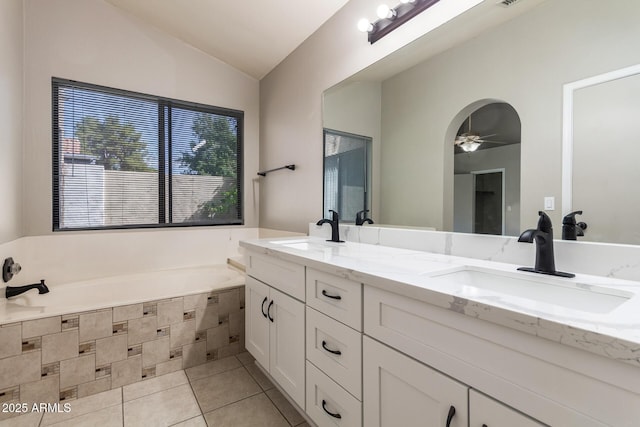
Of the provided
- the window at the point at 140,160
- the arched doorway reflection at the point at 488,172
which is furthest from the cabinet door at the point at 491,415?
the window at the point at 140,160

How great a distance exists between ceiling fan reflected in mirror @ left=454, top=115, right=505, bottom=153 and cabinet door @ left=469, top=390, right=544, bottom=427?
39.6 inches

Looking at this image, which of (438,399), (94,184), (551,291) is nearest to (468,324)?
(438,399)

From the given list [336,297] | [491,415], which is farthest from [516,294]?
[336,297]

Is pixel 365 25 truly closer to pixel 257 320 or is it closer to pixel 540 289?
pixel 540 289

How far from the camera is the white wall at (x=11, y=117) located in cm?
181

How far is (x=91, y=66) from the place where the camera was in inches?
95.7

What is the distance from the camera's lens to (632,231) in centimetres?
92

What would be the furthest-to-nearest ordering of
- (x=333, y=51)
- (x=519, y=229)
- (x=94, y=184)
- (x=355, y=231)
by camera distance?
1. (x=94, y=184)
2. (x=333, y=51)
3. (x=355, y=231)
4. (x=519, y=229)

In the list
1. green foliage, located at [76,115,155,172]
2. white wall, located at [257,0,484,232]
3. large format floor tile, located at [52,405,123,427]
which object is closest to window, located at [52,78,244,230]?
green foliage, located at [76,115,155,172]

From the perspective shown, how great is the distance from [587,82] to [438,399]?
111 centimetres

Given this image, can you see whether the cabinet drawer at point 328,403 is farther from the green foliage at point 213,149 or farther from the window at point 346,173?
the green foliage at point 213,149

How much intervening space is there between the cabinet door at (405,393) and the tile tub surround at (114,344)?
4.80 feet

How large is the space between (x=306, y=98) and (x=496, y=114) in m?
1.54

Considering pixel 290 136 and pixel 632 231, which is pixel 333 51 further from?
pixel 632 231
